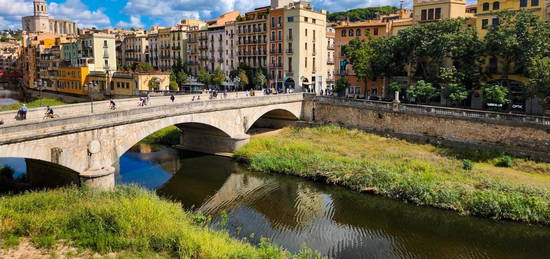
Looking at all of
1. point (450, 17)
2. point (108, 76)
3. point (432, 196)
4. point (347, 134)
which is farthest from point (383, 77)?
point (108, 76)

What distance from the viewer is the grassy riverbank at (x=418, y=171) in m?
27.3

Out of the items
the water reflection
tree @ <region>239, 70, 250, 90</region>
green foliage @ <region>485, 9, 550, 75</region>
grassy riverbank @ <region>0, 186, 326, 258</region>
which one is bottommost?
the water reflection

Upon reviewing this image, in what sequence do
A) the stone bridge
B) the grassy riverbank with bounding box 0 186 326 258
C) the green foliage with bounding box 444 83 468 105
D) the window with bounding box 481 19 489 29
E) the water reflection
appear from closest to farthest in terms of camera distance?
the grassy riverbank with bounding box 0 186 326 258, the water reflection, the stone bridge, the green foliage with bounding box 444 83 468 105, the window with bounding box 481 19 489 29

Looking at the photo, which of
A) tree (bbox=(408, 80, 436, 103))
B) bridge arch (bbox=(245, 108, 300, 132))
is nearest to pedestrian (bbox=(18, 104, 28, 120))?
bridge arch (bbox=(245, 108, 300, 132))

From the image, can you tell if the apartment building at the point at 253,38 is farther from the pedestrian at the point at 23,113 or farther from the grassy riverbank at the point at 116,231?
the grassy riverbank at the point at 116,231

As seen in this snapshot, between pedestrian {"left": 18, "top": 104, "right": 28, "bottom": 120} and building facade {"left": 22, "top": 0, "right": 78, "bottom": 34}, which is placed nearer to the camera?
pedestrian {"left": 18, "top": 104, "right": 28, "bottom": 120}

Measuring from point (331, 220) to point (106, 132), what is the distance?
15808 mm

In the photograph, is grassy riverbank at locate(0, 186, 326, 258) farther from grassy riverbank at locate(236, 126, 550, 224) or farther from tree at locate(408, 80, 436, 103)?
tree at locate(408, 80, 436, 103)

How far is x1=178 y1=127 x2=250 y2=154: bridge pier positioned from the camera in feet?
141

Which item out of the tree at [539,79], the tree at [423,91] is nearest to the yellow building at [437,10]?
the tree at [423,91]

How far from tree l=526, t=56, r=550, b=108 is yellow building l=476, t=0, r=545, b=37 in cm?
869

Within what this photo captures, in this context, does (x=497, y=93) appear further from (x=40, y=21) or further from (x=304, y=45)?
(x=40, y=21)

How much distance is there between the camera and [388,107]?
45.6m

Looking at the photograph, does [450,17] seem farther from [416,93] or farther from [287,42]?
[287,42]
